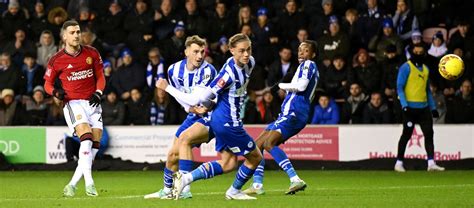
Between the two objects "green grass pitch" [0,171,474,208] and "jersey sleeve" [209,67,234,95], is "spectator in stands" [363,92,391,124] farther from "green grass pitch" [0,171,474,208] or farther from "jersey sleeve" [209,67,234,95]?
"jersey sleeve" [209,67,234,95]

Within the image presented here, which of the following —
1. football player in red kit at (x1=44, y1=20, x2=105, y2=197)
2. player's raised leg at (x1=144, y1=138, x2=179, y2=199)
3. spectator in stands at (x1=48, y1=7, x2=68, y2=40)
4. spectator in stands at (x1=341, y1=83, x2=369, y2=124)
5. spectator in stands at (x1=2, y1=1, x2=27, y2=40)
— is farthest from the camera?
spectator in stands at (x1=2, y1=1, x2=27, y2=40)

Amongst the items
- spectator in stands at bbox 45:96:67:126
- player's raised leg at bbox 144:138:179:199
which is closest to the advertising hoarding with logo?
spectator in stands at bbox 45:96:67:126

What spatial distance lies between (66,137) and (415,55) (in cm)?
661

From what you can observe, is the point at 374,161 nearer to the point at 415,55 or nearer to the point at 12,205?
the point at 415,55

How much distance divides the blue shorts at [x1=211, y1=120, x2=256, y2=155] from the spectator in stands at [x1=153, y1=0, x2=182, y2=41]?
11.9 meters

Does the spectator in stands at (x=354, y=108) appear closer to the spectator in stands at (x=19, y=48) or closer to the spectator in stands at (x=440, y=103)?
the spectator in stands at (x=440, y=103)

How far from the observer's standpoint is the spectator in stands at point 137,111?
2222 centimetres

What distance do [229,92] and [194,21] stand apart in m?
11.9

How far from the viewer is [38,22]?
24859 millimetres

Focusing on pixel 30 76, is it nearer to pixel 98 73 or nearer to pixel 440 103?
pixel 440 103

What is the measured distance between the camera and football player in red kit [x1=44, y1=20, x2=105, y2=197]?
1355 centimetres

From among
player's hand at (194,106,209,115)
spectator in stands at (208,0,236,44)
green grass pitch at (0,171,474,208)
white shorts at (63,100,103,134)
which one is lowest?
green grass pitch at (0,171,474,208)

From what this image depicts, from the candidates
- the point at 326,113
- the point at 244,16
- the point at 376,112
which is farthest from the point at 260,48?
the point at 376,112

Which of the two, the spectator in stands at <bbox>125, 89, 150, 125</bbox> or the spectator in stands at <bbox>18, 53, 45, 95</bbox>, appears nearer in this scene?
the spectator in stands at <bbox>125, 89, 150, 125</bbox>
